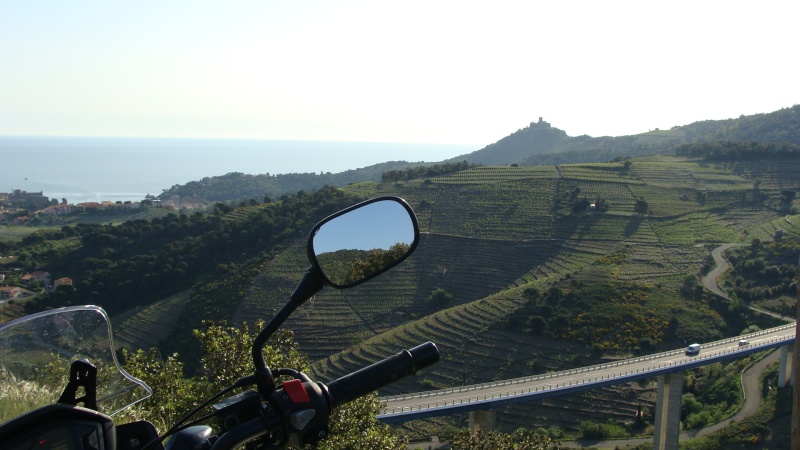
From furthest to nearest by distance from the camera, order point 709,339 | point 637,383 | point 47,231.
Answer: point 47,231, point 709,339, point 637,383

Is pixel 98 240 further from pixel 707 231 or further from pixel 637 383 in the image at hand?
pixel 707 231

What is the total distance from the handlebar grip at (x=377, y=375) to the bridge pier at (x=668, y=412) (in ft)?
85.0

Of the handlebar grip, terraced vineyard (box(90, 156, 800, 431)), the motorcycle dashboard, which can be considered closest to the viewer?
the motorcycle dashboard

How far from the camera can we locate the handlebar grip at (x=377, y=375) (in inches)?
76.5

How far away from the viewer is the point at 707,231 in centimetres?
4662

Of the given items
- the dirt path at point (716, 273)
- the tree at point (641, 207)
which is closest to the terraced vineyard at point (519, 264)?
the tree at point (641, 207)

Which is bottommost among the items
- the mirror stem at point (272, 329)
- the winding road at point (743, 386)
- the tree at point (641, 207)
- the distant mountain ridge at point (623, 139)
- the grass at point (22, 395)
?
the winding road at point (743, 386)

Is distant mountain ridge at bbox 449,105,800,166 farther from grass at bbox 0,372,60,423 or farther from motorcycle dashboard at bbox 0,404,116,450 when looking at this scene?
motorcycle dashboard at bbox 0,404,116,450

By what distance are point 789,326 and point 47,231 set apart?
50.7 m

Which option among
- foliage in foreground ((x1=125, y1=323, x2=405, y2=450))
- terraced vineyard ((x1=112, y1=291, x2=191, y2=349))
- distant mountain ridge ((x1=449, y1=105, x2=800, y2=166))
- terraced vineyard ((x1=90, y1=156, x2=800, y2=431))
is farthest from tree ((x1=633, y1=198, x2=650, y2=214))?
distant mountain ridge ((x1=449, y1=105, x2=800, y2=166))

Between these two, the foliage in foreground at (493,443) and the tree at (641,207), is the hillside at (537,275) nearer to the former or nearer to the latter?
the tree at (641,207)

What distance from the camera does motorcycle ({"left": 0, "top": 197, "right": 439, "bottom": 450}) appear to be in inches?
65.6

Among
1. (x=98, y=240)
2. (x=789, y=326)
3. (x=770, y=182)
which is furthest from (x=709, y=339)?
(x=98, y=240)

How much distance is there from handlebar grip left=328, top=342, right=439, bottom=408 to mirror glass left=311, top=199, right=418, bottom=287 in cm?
36
